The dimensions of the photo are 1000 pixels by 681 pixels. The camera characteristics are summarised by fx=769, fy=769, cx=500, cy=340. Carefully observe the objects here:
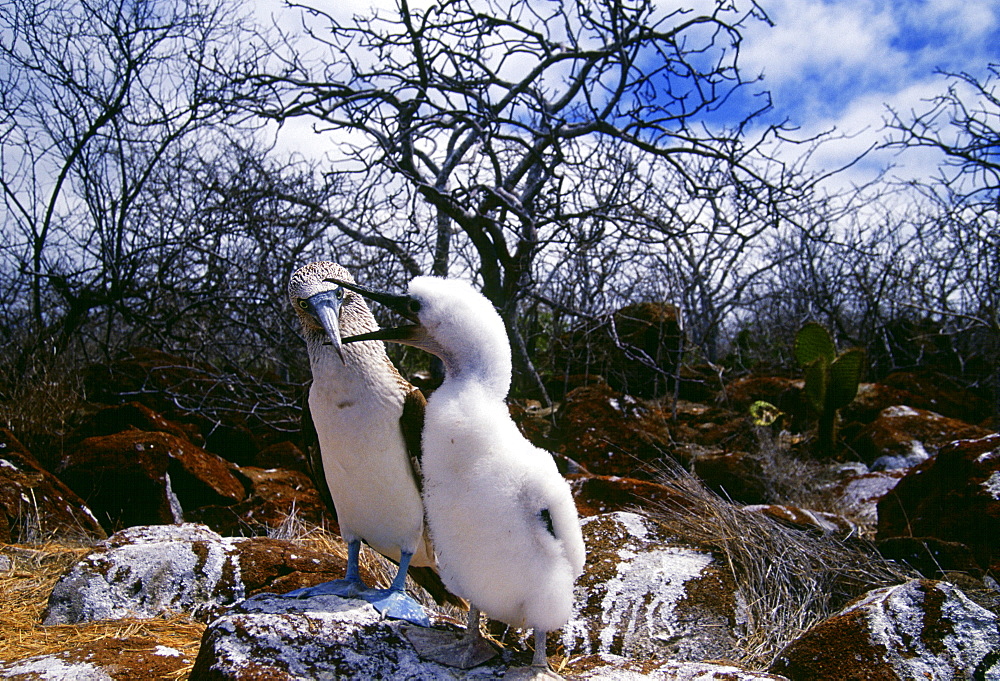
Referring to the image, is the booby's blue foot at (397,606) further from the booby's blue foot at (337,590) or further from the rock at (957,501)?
the rock at (957,501)

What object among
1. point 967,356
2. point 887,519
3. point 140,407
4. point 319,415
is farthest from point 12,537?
point 967,356

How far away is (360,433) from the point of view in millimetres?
2602

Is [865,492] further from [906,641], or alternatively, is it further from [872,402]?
[906,641]

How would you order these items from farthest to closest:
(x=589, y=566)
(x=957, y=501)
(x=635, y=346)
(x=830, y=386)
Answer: (x=635, y=346) < (x=830, y=386) < (x=957, y=501) < (x=589, y=566)

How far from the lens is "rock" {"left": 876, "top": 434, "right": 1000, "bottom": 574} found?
3.45m

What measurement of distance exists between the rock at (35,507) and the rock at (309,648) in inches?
100.0

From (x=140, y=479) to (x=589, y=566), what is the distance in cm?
291

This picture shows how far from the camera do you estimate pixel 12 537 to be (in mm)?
4078

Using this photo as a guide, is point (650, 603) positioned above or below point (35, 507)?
above

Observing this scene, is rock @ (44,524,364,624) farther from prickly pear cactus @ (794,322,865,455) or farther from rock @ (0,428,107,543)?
prickly pear cactus @ (794,322,865,455)

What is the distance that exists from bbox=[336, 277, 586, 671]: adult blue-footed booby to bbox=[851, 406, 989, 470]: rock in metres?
5.50

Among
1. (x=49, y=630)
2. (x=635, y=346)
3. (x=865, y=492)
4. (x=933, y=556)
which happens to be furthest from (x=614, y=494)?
(x=635, y=346)

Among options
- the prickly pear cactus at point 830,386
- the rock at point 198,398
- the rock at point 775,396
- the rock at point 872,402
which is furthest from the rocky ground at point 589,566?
the rock at point 775,396

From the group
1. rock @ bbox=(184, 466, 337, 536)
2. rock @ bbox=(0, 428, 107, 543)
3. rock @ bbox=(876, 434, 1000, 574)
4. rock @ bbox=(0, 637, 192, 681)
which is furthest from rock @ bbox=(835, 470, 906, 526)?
rock @ bbox=(0, 428, 107, 543)
